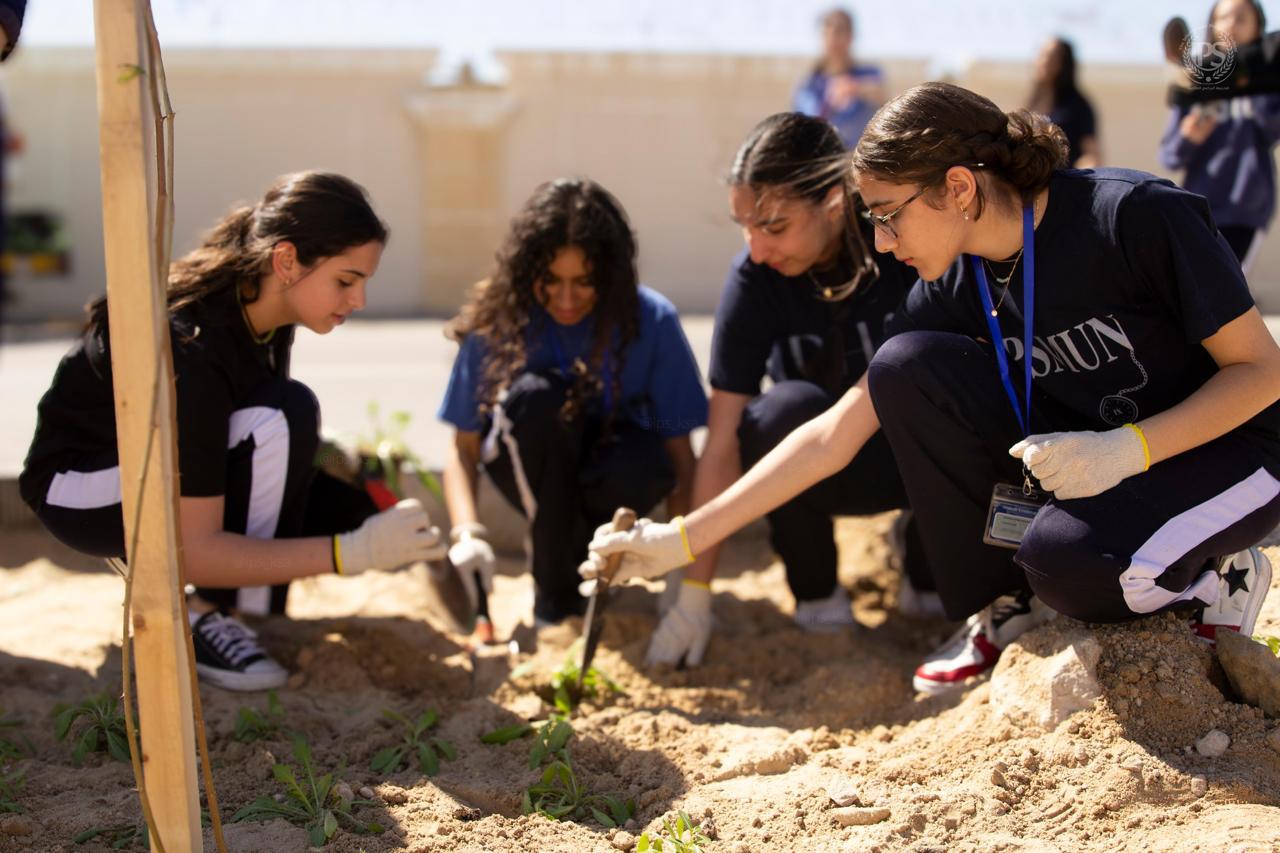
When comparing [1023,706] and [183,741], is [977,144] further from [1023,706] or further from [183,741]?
[183,741]

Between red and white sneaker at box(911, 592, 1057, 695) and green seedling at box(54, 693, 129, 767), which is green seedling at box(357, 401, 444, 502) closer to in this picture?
green seedling at box(54, 693, 129, 767)

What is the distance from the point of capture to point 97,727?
85.4 inches

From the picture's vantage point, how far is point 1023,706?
6.61ft

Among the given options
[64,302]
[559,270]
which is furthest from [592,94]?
[559,270]

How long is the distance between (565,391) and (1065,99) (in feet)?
7.88

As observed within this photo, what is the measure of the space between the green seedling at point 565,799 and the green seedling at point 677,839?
12cm

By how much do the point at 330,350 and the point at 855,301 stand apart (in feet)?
16.9

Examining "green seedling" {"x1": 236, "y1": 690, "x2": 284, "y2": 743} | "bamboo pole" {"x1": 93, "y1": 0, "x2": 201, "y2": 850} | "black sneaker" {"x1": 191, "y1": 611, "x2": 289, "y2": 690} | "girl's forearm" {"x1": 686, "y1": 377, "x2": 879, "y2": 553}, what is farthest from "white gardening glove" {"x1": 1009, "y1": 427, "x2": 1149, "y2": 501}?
"black sneaker" {"x1": 191, "y1": 611, "x2": 289, "y2": 690}

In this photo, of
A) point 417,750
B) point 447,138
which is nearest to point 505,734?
point 417,750

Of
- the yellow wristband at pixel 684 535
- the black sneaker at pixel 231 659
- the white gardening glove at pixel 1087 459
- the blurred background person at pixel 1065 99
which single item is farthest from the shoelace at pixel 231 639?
the blurred background person at pixel 1065 99

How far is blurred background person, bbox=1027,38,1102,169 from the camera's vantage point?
417 centimetres

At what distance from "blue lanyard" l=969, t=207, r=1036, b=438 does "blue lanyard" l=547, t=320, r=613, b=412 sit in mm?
1015

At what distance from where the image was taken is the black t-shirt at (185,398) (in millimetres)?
2301

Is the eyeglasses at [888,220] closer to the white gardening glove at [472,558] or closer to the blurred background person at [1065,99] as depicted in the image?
the white gardening glove at [472,558]
